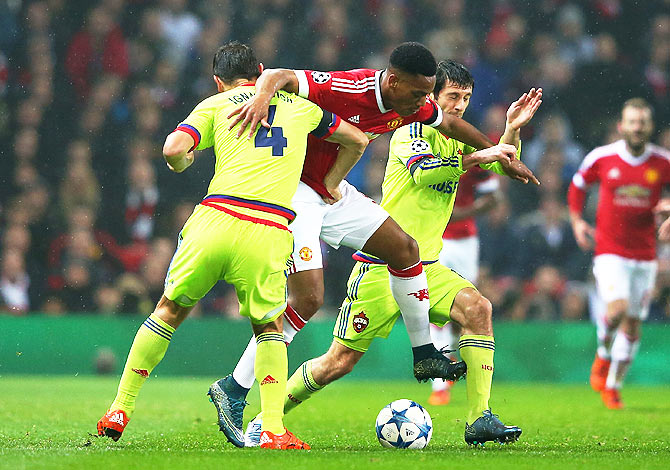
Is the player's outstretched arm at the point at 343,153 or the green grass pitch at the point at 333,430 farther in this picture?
the player's outstretched arm at the point at 343,153

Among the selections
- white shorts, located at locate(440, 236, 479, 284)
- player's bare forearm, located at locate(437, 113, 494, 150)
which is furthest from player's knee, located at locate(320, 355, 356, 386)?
white shorts, located at locate(440, 236, 479, 284)

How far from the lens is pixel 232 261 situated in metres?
5.20

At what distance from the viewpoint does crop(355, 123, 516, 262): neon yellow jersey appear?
6484 mm

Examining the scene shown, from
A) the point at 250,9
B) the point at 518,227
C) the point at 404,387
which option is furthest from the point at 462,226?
the point at 250,9

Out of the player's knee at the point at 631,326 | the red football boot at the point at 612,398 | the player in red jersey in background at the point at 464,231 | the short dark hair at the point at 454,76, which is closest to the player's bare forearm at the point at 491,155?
the short dark hair at the point at 454,76

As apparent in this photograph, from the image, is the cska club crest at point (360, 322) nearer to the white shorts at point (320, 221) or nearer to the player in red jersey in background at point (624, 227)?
the white shorts at point (320, 221)

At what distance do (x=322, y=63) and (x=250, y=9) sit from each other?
1.35 metres

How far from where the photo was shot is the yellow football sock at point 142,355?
5336 mm

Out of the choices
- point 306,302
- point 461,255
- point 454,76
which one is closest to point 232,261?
point 306,302

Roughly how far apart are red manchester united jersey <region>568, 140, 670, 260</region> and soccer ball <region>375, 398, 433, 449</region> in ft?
15.8

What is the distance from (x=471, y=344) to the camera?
5.98 m

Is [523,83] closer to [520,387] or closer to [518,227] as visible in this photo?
[518,227]

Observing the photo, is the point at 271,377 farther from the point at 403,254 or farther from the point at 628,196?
the point at 628,196

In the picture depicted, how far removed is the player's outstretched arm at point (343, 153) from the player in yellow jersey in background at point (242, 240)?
21 centimetres
